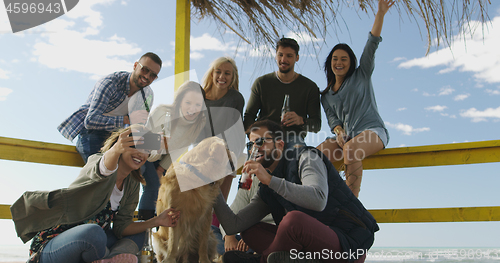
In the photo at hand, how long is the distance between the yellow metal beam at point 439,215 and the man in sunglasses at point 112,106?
2.35 meters

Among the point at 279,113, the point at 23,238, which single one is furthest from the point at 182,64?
the point at 23,238

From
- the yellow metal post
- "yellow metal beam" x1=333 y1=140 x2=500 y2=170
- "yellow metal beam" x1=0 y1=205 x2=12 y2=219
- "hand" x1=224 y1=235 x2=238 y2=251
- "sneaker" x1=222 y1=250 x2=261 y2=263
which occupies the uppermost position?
the yellow metal post

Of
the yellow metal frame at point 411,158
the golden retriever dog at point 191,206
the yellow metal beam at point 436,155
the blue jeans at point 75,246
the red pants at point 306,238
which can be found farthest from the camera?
the yellow metal beam at point 436,155

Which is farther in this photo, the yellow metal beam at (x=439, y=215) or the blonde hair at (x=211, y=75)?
the blonde hair at (x=211, y=75)

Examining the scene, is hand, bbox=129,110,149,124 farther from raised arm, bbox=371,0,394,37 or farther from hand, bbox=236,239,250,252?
raised arm, bbox=371,0,394,37

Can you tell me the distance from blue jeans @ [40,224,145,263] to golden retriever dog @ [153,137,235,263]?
555mm

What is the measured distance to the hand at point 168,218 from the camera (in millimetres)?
2194

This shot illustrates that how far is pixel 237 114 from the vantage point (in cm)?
308

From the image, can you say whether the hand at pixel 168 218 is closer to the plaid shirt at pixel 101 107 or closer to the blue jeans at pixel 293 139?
the plaid shirt at pixel 101 107

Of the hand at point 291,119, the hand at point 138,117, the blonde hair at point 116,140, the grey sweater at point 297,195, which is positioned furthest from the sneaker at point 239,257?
the hand at point 138,117

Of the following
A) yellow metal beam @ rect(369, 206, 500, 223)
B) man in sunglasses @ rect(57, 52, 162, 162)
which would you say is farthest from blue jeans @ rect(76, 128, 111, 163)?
yellow metal beam @ rect(369, 206, 500, 223)

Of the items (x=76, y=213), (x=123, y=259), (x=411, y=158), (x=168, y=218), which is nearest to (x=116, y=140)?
(x=76, y=213)

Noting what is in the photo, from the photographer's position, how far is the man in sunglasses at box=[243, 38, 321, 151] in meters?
3.12

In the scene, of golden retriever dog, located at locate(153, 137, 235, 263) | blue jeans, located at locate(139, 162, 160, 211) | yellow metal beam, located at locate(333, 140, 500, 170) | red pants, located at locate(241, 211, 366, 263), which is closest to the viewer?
red pants, located at locate(241, 211, 366, 263)
